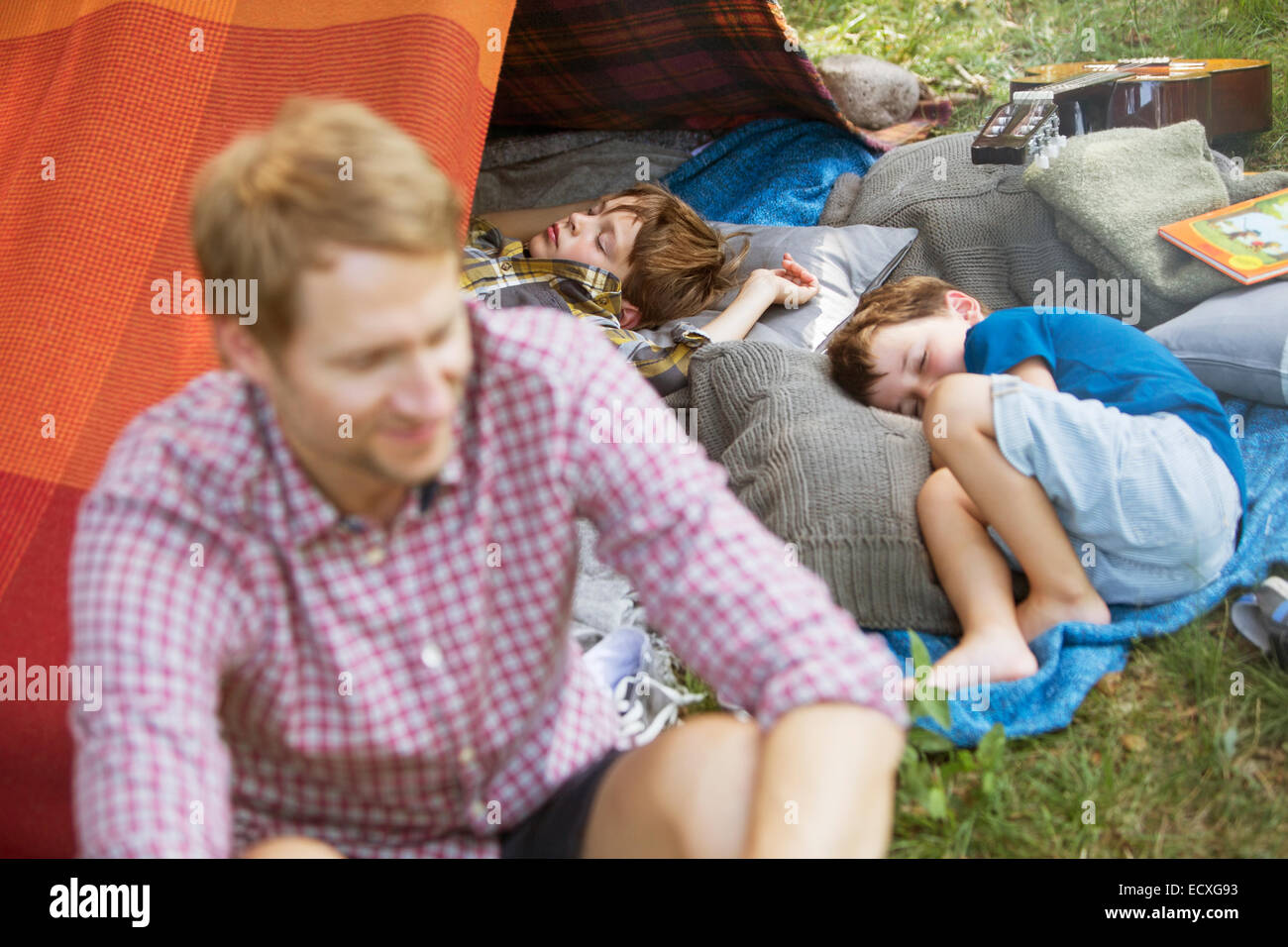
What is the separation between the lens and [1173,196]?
6.79 ft

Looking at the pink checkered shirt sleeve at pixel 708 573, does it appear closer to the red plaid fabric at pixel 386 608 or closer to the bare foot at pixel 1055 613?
the red plaid fabric at pixel 386 608

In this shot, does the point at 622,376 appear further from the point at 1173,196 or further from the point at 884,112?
the point at 884,112

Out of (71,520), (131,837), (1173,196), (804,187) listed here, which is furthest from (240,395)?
(804,187)

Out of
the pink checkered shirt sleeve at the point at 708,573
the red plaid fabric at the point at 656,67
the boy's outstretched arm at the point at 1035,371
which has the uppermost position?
the red plaid fabric at the point at 656,67

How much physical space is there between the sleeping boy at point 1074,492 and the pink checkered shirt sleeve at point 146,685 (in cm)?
96

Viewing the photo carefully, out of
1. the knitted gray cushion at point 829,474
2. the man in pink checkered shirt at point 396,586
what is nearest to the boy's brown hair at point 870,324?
the knitted gray cushion at point 829,474

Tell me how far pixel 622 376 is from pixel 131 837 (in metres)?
0.51

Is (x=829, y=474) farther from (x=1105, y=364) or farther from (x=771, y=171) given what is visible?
(x=771, y=171)

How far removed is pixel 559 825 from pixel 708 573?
289 millimetres

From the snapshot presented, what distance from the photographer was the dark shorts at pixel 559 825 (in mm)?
1067

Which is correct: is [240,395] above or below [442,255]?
below

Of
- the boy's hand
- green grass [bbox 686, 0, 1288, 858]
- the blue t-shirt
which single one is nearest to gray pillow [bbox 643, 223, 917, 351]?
the boy's hand

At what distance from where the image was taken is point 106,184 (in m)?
1.77

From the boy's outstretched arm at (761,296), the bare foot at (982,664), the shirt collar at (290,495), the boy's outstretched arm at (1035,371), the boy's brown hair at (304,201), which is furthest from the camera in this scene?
the boy's outstretched arm at (761,296)
